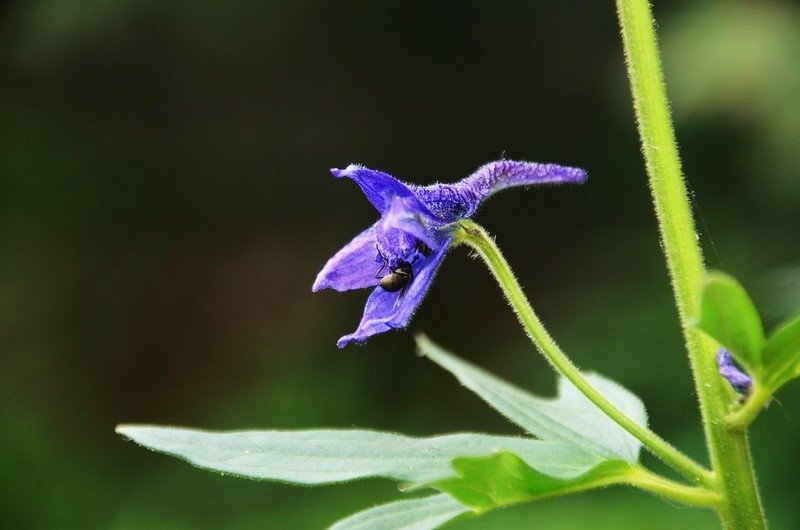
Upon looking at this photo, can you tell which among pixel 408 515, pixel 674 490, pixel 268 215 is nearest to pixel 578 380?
pixel 674 490

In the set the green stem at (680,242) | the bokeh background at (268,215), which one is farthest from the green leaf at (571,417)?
the bokeh background at (268,215)

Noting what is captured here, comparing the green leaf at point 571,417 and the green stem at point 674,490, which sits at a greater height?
the green leaf at point 571,417

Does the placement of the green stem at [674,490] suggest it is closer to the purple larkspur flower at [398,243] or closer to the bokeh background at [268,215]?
the purple larkspur flower at [398,243]

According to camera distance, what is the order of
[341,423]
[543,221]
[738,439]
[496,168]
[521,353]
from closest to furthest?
1. [738,439]
2. [496,168]
3. [341,423]
4. [521,353]
5. [543,221]

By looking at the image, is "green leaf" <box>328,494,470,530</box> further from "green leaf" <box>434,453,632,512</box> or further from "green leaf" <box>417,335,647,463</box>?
"green leaf" <box>417,335,647,463</box>

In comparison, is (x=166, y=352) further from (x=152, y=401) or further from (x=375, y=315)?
(x=375, y=315)

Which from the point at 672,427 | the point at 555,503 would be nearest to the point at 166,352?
the point at 555,503
